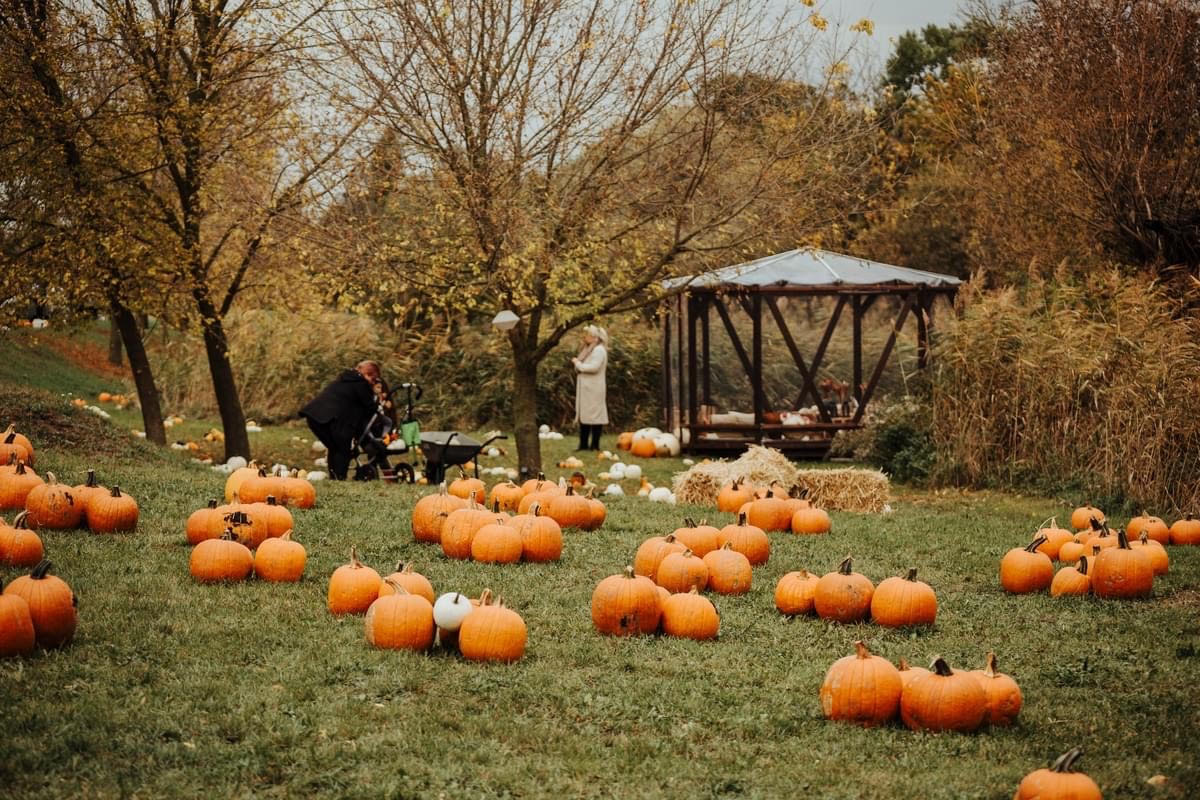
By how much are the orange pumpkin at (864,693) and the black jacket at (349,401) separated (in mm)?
10273

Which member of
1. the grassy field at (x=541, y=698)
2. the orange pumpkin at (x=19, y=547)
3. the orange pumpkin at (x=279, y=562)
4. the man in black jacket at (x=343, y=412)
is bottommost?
the grassy field at (x=541, y=698)

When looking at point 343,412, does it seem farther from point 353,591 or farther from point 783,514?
point 353,591

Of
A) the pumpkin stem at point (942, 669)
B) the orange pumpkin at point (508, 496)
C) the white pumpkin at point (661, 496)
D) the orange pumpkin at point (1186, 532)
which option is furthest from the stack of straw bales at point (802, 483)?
the pumpkin stem at point (942, 669)

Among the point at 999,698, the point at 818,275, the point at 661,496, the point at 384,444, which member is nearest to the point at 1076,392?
the point at 661,496

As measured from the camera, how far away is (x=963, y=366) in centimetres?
1493

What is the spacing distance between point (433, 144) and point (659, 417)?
10.6 m

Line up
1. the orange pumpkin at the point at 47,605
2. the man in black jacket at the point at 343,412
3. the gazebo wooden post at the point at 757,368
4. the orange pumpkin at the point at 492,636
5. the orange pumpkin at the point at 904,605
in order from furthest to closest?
the gazebo wooden post at the point at 757,368 → the man in black jacket at the point at 343,412 → the orange pumpkin at the point at 904,605 → the orange pumpkin at the point at 492,636 → the orange pumpkin at the point at 47,605

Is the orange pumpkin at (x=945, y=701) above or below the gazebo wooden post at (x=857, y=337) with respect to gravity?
below

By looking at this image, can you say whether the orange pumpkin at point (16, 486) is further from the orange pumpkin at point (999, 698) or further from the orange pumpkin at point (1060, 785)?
the orange pumpkin at point (1060, 785)

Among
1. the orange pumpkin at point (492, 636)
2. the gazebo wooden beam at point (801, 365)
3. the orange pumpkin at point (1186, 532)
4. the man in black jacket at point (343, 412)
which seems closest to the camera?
the orange pumpkin at point (492, 636)

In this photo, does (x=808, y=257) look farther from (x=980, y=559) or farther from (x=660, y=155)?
(x=980, y=559)

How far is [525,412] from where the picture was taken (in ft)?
50.4

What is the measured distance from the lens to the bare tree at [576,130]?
13.6 metres

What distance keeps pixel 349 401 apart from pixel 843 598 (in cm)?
888
